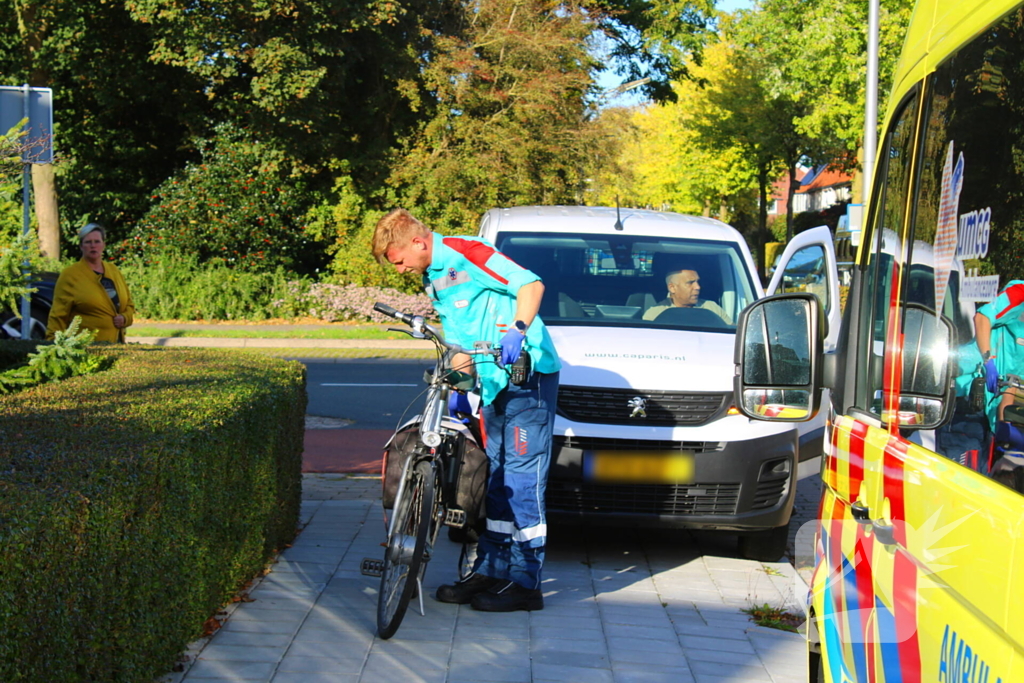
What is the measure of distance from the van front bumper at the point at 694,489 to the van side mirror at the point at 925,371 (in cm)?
332

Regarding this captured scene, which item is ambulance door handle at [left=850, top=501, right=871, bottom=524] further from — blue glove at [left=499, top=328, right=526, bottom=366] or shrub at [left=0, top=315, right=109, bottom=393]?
shrub at [left=0, top=315, right=109, bottom=393]

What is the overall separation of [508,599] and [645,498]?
107cm

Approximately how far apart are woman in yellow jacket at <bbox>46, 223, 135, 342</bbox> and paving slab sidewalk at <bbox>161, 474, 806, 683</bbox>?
2459mm

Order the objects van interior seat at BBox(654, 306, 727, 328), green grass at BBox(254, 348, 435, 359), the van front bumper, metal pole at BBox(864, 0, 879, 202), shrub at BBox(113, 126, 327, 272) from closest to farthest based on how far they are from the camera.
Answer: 1. the van front bumper
2. van interior seat at BBox(654, 306, 727, 328)
3. metal pole at BBox(864, 0, 879, 202)
4. green grass at BBox(254, 348, 435, 359)
5. shrub at BBox(113, 126, 327, 272)

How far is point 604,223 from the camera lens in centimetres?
707

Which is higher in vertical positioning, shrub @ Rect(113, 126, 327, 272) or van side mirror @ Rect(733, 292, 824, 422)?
shrub @ Rect(113, 126, 327, 272)

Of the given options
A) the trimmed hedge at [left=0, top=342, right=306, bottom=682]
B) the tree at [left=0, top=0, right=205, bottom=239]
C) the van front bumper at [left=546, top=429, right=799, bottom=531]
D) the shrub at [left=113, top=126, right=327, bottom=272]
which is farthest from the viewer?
the shrub at [left=113, top=126, right=327, bottom=272]

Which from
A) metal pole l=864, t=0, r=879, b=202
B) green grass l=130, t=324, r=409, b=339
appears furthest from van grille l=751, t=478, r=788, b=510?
green grass l=130, t=324, r=409, b=339

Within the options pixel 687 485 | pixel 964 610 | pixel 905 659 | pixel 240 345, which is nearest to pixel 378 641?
pixel 687 485

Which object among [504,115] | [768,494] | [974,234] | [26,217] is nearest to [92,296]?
[26,217]

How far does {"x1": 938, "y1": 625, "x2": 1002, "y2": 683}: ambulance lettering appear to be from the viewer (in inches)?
63.8

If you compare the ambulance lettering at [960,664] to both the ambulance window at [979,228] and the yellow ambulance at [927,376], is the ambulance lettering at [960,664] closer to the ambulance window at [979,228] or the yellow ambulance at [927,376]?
the yellow ambulance at [927,376]

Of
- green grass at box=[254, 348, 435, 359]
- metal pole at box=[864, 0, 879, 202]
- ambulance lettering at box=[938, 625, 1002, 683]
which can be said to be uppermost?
metal pole at box=[864, 0, 879, 202]

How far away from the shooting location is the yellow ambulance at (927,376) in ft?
5.59
